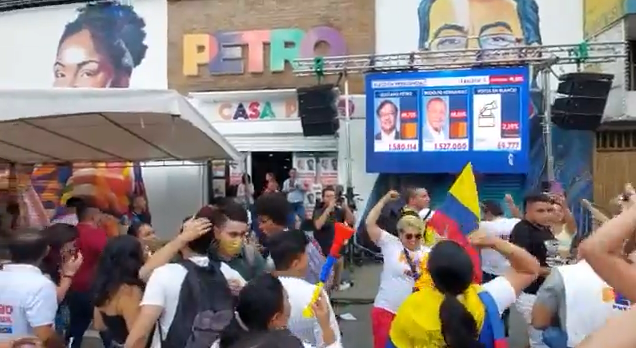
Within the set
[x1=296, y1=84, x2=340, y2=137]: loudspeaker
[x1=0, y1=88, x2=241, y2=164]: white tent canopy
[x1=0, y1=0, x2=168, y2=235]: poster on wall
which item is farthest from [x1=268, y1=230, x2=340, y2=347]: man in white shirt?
[x1=0, y1=0, x2=168, y2=235]: poster on wall

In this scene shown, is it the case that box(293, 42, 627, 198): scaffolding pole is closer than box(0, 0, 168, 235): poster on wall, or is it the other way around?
box(293, 42, 627, 198): scaffolding pole

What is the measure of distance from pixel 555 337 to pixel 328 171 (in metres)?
11.9

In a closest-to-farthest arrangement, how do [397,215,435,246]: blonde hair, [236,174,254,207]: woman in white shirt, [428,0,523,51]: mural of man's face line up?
[397,215,435,246]: blonde hair
[236,174,254,207]: woman in white shirt
[428,0,523,51]: mural of man's face

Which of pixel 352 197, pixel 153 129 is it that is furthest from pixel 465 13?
pixel 153 129

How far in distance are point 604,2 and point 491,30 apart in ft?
7.24

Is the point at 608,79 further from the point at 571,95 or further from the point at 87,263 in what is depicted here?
the point at 87,263

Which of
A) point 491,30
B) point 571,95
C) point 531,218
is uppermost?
point 491,30

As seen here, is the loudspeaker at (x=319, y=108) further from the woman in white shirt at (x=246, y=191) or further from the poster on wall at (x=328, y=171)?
the woman in white shirt at (x=246, y=191)

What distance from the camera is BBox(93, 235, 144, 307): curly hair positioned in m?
3.70

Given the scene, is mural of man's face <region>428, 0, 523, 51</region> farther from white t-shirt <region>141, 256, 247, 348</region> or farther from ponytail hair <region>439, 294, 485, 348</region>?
ponytail hair <region>439, 294, 485, 348</region>

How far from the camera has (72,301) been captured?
5652mm

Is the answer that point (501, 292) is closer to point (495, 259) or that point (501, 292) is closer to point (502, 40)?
point (495, 259)

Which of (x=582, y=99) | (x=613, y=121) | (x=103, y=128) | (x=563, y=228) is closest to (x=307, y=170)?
(x=582, y=99)

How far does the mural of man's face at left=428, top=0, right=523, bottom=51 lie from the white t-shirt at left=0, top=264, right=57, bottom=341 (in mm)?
→ 12279
